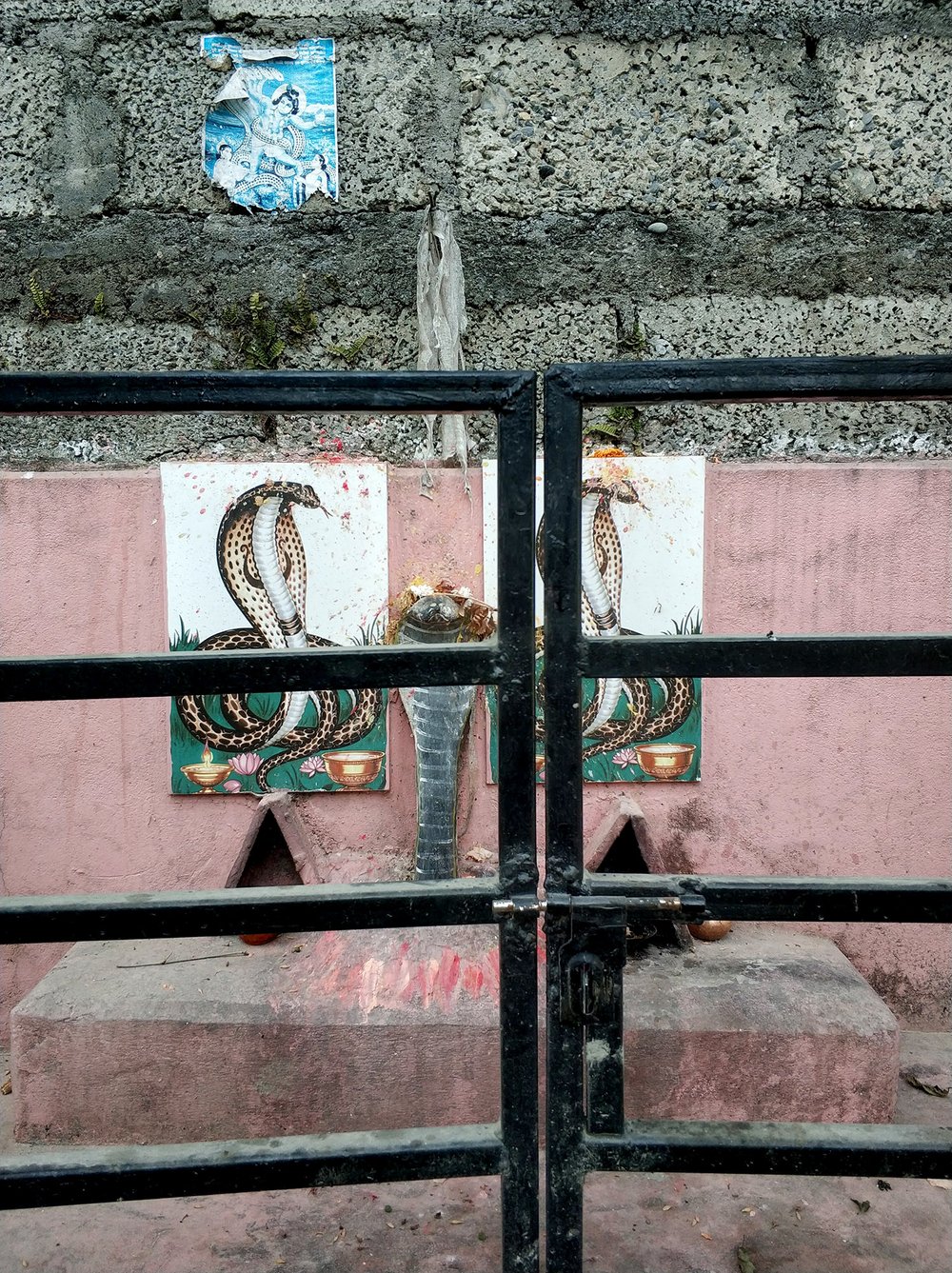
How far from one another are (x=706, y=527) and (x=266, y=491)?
1.24 meters

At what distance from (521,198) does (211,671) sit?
6.34 ft

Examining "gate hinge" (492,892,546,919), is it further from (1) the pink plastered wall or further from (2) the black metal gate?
(1) the pink plastered wall

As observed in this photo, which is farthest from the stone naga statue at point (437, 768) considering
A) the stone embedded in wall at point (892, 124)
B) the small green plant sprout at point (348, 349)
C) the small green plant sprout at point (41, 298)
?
the stone embedded in wall at point (892, 124)

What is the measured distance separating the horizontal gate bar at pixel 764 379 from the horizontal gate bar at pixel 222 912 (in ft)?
2.19

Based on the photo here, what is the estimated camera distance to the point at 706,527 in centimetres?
240

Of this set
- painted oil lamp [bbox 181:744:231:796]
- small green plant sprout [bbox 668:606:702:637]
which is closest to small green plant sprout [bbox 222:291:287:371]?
painted oil lamp [bbox 181:744:231:796]

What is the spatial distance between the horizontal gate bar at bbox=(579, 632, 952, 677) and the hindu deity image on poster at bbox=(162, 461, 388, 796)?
4.65 ft

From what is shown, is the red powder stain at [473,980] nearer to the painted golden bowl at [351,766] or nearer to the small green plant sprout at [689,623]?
the painted golden bowl at [351,766]

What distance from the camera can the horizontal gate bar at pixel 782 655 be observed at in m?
1.05

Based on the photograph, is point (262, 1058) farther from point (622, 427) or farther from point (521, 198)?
point (521, 198)

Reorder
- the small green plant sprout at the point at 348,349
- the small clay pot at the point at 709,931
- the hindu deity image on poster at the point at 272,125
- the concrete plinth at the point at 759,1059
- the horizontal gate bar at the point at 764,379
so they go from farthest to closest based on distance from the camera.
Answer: the small green plant sprout at the point at 348,349, the hindu deity image on poster at the point at 272,125, the small clay pot at the point at 709,931, the concrete plinth at the point at 759,1059, the horizontal gate bar at the point at 764,379

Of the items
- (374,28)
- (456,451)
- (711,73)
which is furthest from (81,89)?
(711,73)

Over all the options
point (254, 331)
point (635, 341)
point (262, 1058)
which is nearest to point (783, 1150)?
point (262, 1058)

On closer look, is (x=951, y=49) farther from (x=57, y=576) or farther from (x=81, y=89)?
(x=57, y=576)
